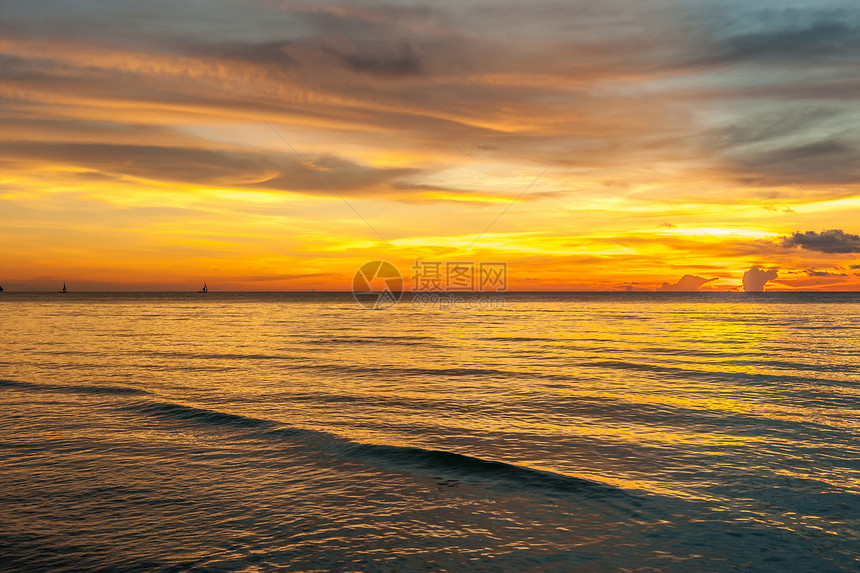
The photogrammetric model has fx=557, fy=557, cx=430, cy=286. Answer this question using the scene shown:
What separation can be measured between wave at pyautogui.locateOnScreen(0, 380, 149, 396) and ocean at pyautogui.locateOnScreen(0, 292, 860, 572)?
0.25 meters

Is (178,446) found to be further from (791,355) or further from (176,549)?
(791,355)

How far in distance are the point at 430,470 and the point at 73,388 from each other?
19921 mm

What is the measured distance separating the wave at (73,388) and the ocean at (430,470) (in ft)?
0.83

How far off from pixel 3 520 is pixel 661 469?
1455cm

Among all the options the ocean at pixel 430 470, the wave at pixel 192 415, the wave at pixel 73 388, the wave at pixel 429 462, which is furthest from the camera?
the wave at pixel 73 388

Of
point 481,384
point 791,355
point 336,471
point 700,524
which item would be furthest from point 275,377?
point 791,355

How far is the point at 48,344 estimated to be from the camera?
4581cm

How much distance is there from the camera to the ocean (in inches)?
385

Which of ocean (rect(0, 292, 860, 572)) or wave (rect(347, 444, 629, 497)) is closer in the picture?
ocean (rect(0, 292, 860, 572))

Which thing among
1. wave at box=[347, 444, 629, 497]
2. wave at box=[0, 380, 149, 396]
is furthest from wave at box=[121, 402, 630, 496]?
wave at box=[0, 380, 149, 396]

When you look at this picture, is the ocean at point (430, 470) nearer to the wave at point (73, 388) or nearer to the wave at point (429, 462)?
the wave at point (429, 462)

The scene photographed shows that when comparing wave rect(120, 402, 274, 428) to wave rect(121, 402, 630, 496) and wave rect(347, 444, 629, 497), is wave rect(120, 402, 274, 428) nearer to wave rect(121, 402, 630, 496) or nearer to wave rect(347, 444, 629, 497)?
wave rect(121, 402, 630, 496)

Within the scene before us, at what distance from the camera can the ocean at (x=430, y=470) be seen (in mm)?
9773

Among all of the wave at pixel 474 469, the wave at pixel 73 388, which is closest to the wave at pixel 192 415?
the wave at pixel 73 388
